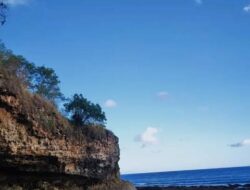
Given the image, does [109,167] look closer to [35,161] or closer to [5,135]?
[35,161]

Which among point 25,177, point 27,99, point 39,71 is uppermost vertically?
point 39,71

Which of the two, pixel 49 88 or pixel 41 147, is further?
pixel 49 88

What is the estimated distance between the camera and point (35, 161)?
79.2 ft

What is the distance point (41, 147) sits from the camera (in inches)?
956

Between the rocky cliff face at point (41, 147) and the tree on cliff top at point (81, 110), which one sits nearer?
the rocky cliff face at point (41, 147)

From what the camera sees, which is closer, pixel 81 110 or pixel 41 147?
pixel 41 147

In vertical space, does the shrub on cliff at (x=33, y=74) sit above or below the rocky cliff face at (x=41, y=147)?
above

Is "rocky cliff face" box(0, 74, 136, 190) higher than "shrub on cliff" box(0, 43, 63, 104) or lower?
lower

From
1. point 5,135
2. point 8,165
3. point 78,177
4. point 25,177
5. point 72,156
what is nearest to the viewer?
point 5,135

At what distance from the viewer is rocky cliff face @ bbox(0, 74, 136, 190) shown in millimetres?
22500

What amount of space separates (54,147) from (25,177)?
2326mm

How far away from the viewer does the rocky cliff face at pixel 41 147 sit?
73.8 ft

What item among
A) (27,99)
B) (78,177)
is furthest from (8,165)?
(78,177)

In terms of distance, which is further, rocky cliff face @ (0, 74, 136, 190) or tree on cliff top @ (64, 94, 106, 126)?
tree on cliff top @ (64, 94, 106, 126)
